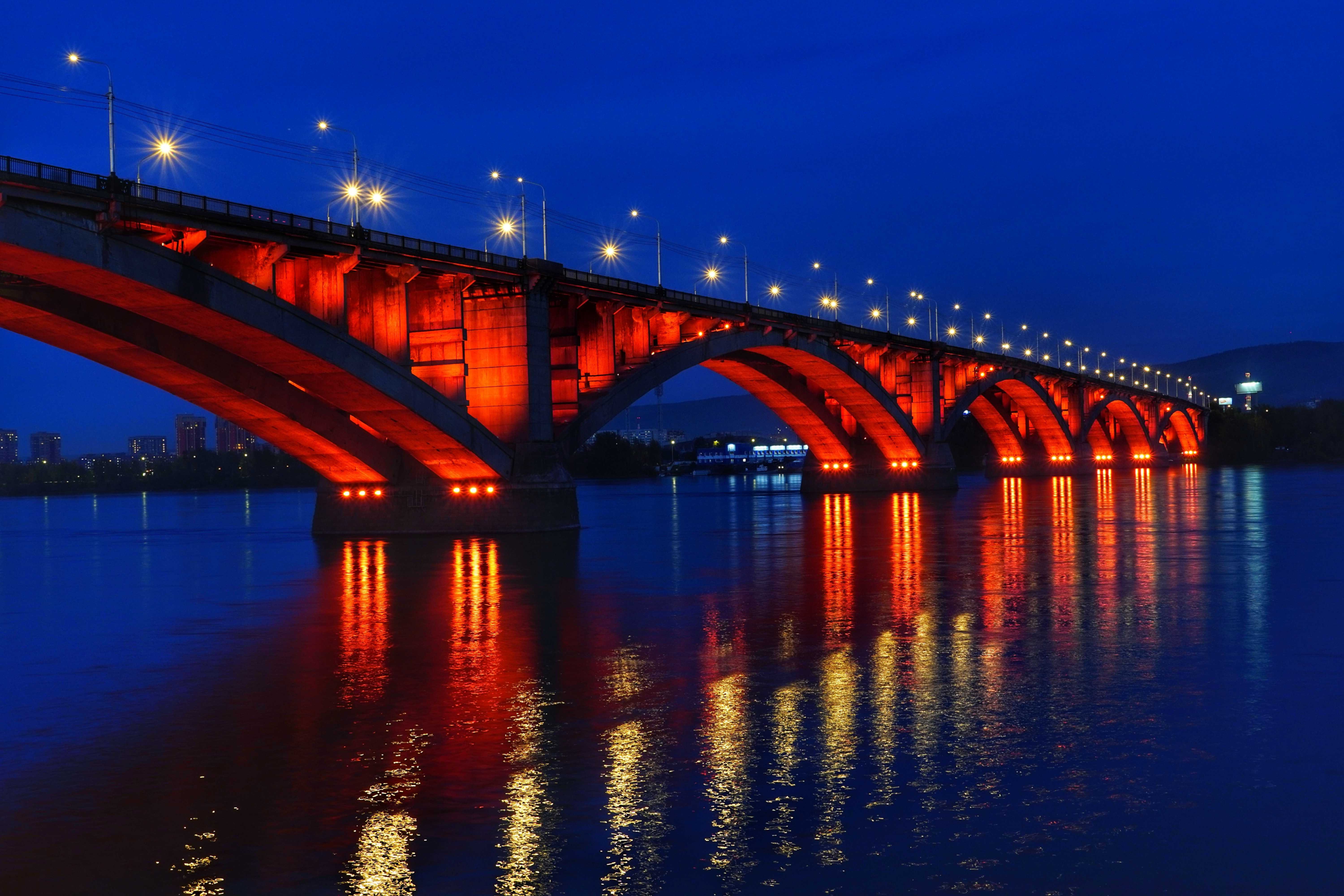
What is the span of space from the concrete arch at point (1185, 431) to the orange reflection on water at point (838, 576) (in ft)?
498

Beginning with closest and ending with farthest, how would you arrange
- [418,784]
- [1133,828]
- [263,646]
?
[1133,828] → [418,784] → [263,646]

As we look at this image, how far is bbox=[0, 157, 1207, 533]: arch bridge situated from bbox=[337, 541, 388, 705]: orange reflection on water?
8.66 metres

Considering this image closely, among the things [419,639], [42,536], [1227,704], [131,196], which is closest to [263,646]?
[419,639]

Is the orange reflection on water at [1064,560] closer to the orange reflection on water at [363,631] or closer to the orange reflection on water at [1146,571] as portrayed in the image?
the orange reflection on water at [1146,571]

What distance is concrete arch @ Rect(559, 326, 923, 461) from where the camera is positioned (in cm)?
5384

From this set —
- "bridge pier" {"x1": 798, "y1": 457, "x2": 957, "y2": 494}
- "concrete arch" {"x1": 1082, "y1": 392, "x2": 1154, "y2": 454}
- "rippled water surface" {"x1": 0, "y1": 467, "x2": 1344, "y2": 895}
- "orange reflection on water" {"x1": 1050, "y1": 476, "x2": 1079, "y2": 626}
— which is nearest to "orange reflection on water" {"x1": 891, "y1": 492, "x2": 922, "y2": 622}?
"rippled water surface" {"x1": 0, "y1": 467, "x2": 1344, "y2": 895}

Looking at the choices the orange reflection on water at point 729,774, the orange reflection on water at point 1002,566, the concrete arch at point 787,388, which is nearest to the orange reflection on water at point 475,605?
the orange reflection on water at point 729,774

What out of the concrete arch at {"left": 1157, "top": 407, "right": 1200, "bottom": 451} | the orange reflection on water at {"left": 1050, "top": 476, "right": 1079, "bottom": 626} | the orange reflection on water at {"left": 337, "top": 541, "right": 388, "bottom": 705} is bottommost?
the orange reflection on water at {"left": 337, "top": 541, "right": 388, "bottom": 705}

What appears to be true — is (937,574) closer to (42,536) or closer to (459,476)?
(459,476)

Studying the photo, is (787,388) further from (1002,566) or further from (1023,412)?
(1002,566)

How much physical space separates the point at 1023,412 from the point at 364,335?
89357 millimetres

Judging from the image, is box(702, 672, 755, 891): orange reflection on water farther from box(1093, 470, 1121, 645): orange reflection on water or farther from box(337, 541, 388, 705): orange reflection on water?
box(1093, 470, 1121, 645): orange reflection on water

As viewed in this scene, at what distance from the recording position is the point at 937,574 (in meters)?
25.9

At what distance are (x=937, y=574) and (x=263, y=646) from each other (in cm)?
1416
